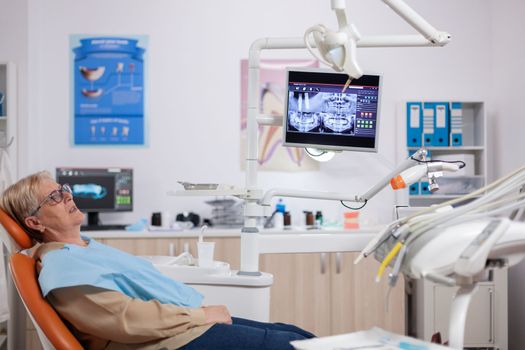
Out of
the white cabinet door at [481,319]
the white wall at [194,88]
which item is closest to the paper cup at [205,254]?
the white wall at [194,88]

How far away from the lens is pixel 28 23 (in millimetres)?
3521

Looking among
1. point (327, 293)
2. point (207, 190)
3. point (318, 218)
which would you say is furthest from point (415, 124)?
point (207, 190)

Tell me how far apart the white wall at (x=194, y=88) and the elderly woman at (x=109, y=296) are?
1.82 m

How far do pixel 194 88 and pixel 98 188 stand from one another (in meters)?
0.90

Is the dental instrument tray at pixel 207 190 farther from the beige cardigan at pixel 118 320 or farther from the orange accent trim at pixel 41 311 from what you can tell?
the orange accent trim at pixel 41 311

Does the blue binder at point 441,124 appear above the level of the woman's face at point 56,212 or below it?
above

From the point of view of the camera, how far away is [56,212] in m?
1.83

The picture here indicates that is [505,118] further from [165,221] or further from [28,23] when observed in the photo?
[28,23]

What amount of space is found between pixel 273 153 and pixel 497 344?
1.77 m

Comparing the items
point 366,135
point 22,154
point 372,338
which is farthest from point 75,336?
point 22,154

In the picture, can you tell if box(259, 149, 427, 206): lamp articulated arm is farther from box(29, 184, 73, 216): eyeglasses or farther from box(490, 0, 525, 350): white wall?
box(490, 0, 525, 350): white wall

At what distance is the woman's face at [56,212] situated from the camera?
1822 millimetres

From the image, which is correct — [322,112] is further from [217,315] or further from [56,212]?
[56,212]

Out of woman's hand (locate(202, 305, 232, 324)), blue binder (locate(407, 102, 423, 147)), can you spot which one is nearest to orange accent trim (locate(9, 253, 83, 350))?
woman's hand (locate(202, 305, 232, 324))
